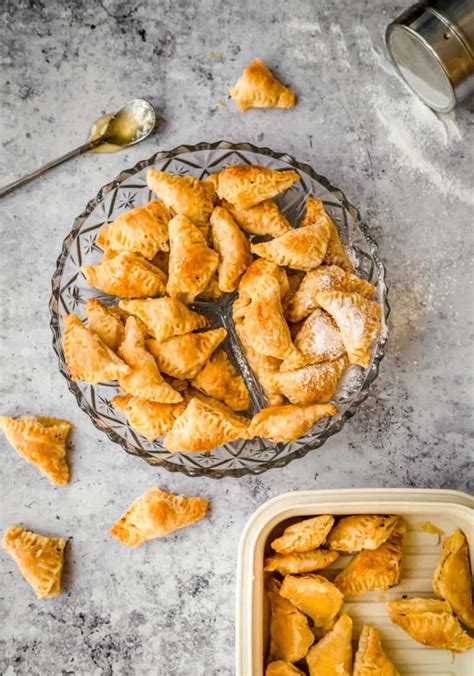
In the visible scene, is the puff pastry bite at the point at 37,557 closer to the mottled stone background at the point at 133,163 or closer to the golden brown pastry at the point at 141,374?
the mottled stone background at the point at 133,163

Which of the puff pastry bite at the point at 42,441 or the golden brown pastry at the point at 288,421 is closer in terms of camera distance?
the golden brown pastry at the point at 288,421

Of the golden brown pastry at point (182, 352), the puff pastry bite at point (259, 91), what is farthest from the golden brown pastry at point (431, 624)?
the puff pastry bite at point (259, 91)

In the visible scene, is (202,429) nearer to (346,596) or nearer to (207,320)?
Answer: (207,320)

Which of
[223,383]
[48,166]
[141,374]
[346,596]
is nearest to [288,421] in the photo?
[223,383]

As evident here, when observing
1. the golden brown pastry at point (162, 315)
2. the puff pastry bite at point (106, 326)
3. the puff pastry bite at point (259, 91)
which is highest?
the puff pastry bite at point (259, 91)

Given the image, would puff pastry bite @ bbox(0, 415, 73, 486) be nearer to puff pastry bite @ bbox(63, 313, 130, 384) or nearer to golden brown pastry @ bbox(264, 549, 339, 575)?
puff pastry bite @ bbox(63, 313, 130, 384)

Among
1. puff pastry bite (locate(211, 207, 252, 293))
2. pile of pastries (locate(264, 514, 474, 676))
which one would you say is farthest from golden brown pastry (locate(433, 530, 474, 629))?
puff pastry bite (locate(211, 207, 252, 293))

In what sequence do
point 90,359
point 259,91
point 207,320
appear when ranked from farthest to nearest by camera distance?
point 259,91
point 207,320
point 90,359

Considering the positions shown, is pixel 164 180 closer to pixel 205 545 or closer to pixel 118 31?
pixel 118 31
